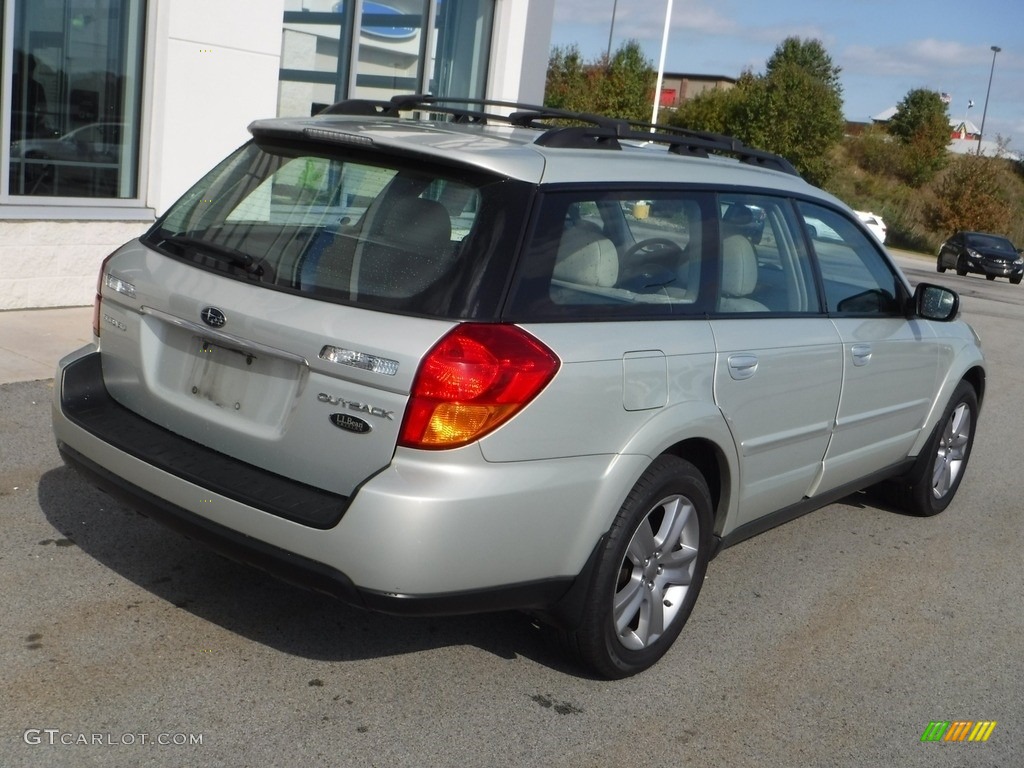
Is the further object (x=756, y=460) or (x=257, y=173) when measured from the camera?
(x=756, y=460)

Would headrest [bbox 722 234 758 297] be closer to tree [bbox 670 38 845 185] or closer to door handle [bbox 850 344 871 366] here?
door handle [bbox 850 344 871 366]

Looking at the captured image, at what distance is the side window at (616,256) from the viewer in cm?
354

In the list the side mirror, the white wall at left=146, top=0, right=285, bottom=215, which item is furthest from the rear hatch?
the white wall at left=146, top=0, right=285, bottom=215

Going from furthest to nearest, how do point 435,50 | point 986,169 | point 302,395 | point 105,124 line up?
point 986,169
point 435,50
point 105,124
point 302,395

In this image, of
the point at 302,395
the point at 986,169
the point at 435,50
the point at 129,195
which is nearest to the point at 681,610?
the point at 302,395

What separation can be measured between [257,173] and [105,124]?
19.1ft

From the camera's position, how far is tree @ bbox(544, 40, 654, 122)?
4769 cm

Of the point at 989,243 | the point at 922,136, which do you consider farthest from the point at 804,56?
the point at 989,243

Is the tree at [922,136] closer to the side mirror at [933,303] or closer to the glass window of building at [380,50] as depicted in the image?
the glass window of building at [380,50]

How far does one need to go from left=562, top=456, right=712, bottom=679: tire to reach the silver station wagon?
0.01 metres

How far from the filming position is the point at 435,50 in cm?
1246

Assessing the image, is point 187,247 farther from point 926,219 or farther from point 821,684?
point 926,219

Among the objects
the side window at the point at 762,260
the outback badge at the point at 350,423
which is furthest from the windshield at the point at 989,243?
the outback badge at the point at 350,423

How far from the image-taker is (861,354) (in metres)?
4.96
